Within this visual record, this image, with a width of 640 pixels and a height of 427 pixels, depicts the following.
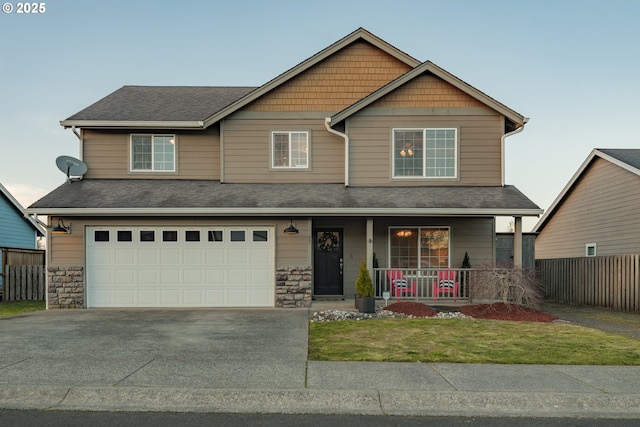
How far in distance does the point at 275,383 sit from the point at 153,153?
11203 millimetres

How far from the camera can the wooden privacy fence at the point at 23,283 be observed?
1723 cm

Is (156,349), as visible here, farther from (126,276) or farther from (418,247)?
(418,247)

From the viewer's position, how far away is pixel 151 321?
11.2 m

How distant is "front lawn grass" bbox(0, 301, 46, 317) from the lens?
533 inches

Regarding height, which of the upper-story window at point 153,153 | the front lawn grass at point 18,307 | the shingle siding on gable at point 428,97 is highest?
the shingle siding on gable at point 428,97

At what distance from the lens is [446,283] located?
14180 mm

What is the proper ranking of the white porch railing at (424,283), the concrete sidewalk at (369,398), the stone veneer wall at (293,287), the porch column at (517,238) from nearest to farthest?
1. the concrete sidewalk at (369,398)
2. the porch column at (517,238)
3. the stone veneer wall at (293,287)
4. the white porch railing at (424,283)

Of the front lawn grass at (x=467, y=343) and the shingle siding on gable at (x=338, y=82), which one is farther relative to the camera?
the shingle siding on gable at (x=338, y=82)

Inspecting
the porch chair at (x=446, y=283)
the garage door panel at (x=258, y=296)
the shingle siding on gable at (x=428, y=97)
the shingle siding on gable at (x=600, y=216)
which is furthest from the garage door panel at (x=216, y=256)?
the shingle siding on gable at (x=600, y=216)

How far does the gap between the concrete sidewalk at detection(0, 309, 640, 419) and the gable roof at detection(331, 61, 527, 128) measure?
312 inches

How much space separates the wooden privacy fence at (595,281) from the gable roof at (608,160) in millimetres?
3912

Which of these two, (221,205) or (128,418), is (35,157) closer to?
(221,205)

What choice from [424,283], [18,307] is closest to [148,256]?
[18,307]

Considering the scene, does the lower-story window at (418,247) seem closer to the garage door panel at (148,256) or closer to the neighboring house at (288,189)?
the neighboring house at (288,189)
